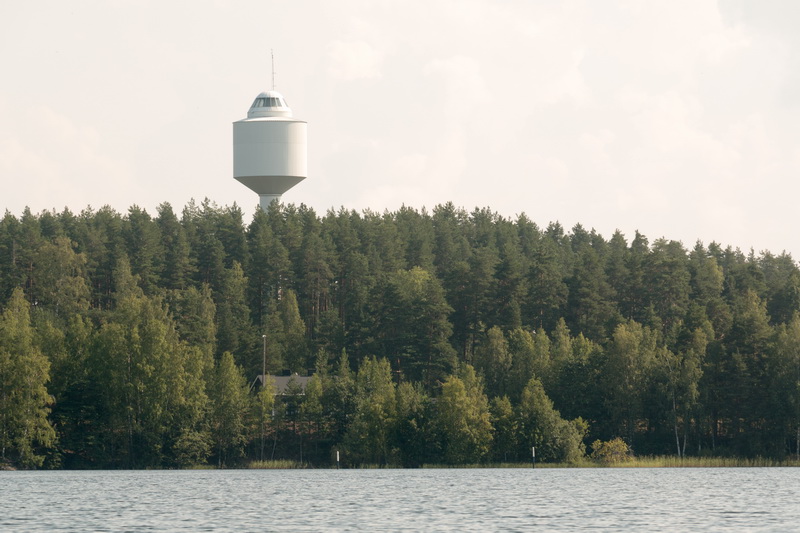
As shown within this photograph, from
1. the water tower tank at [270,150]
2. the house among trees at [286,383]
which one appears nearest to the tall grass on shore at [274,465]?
the house among trees at [286,383]

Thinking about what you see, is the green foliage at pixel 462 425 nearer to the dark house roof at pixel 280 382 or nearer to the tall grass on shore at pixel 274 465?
the tall grass on shore at pixel 274 465

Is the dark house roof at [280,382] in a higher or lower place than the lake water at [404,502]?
higher

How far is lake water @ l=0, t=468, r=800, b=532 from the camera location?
54.5 meters

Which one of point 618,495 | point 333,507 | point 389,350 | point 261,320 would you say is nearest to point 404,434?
point 389,350

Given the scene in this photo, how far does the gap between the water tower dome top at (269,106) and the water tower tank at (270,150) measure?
13 centimetres

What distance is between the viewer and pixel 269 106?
179625 millimetres

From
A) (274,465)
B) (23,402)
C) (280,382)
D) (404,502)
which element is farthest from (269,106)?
(404,502)

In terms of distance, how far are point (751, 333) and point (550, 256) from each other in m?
39.9

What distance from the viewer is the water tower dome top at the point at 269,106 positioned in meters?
179

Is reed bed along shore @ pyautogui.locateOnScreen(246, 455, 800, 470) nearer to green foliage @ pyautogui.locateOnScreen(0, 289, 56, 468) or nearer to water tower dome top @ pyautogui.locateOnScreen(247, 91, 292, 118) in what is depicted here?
green foliage @ pyautogui.locateOnScreen(0, 289, 56, 468)

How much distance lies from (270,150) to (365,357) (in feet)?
150

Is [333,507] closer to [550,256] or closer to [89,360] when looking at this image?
[89,360]

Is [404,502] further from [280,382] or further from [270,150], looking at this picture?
[270,150]

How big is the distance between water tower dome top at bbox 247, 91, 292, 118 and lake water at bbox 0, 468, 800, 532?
269ft
